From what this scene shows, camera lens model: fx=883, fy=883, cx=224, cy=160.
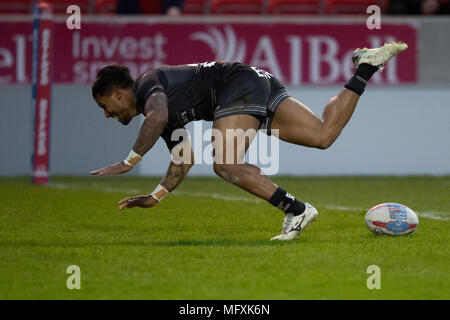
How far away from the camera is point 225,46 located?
14016 mm

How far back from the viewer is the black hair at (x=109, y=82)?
7008 millimetres

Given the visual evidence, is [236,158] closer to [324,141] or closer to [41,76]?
[324,141]

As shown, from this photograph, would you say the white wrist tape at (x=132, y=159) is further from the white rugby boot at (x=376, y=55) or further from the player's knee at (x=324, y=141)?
the white rugby boot at (x=376, y=55)

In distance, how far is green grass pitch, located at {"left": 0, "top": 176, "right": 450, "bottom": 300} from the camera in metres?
4.99

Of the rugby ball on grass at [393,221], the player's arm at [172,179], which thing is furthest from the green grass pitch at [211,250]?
the player's arm at [172,179]

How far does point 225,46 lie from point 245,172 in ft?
24.5

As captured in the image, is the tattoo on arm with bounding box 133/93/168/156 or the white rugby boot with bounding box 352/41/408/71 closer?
the tattoo on arm with bounding box 133/93/168/156

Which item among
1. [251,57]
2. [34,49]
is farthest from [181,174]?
[251,57]

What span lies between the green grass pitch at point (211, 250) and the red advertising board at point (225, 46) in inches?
135

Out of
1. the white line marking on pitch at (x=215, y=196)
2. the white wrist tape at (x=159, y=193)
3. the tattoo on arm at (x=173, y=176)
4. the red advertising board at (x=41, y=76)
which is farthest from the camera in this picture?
the red advertising board at (x=41, y=76)

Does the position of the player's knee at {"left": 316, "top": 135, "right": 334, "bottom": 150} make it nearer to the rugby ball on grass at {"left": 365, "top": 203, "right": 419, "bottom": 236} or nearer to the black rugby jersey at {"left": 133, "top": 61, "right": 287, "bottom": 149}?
the black rugby jersey at {"left": 133, "top": 61, "right": 287, "bottom": 149}

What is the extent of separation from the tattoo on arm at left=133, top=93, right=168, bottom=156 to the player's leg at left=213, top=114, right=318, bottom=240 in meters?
0.50

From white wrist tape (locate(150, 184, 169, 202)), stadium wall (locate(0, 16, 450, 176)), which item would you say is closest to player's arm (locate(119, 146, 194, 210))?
white wrist tape (locate(150, 184, 169, 202))
